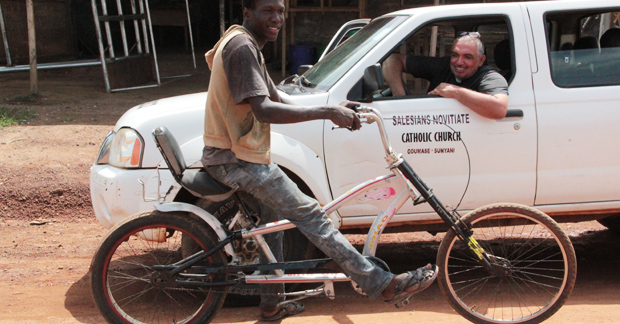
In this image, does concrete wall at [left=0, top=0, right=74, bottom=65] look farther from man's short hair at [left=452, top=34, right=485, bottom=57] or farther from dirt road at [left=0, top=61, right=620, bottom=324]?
man's short hair at [left=452, top=34, right=485, bottom=57]

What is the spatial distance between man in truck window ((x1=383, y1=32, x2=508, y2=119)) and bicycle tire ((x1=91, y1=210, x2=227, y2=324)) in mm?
1857

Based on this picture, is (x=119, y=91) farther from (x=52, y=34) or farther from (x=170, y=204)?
(x=170, y=204)

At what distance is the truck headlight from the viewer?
4.35m

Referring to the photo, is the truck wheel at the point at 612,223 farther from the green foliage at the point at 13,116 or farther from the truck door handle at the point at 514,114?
the green foliage at the point at 13,116

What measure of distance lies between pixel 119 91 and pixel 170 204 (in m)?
8.98

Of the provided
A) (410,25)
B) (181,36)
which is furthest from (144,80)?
(410,25)

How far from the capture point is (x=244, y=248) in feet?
12.8

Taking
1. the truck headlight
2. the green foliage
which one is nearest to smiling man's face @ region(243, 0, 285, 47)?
the truck headlight

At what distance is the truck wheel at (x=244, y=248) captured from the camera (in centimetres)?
391

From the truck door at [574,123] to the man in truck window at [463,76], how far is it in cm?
31

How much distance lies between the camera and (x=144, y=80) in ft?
44.3

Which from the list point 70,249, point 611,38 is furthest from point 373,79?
point 70,249

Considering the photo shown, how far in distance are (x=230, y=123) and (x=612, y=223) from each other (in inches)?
158

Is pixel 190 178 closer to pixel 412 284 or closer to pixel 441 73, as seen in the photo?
pixel 412 284
